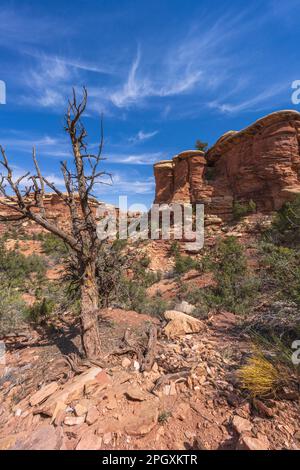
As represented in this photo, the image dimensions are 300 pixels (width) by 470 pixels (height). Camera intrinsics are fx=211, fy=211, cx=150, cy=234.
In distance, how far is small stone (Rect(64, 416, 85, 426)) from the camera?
1.87 metres

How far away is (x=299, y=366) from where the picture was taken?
2.20 metres

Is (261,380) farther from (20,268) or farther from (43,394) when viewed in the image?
(20,268)

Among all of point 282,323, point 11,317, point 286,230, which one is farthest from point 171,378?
point 286,230

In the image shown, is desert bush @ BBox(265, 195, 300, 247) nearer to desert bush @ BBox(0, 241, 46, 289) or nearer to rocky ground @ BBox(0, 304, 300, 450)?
rocky ground @ BBox(0, 304, 300, 450)

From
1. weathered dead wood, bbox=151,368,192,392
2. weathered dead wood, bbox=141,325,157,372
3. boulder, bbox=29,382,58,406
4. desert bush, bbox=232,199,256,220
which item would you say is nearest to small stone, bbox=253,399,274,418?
weathered dead wood, bbox=151,368,192,392

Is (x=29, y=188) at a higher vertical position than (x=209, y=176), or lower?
lower

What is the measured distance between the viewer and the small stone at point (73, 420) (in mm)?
1868

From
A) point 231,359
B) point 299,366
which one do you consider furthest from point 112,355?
point 299,366

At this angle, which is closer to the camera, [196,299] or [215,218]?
[196,299]

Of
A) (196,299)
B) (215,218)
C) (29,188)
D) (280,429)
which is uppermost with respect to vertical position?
(215,218)

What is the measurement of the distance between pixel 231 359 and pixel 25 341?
12.3 feet

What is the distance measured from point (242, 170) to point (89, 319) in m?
20.4
